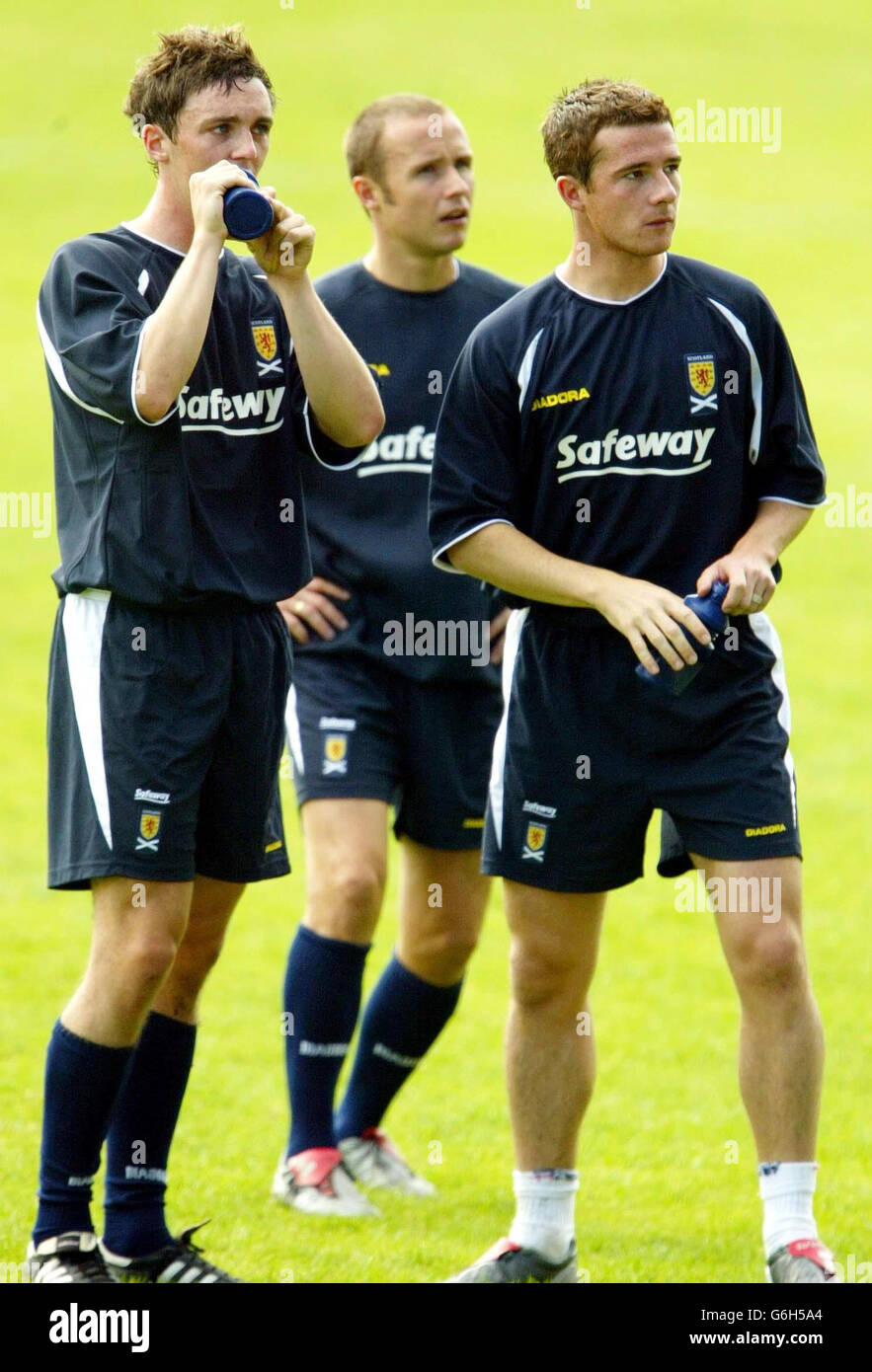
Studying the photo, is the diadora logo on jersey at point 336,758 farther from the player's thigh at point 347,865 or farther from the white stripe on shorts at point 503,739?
the white stripe on shorts at point 503,739

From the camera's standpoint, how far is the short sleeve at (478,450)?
13.2 feet

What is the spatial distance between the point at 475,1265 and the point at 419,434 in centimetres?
220

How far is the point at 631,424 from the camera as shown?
3.98m

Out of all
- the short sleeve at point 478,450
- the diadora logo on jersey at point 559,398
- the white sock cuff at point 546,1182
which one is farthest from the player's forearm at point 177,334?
the white sock cuff at point 546,1182

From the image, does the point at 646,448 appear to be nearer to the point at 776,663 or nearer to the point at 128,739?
the point at 776,663

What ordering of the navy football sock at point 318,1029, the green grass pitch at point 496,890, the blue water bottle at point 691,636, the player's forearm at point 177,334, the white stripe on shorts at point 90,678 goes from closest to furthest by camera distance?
the player's forearm at point 177,334, the blue water bottle at point 691,636, the white stripe on shorts at point 90,678, the green grass pitch at point 496,890, the navy football sock at point 318,1029

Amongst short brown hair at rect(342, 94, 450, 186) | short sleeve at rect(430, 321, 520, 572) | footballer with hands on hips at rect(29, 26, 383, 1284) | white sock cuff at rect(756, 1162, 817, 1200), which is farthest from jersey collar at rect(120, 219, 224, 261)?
white sock cuff at rect(756, 1162, 817, 1200)

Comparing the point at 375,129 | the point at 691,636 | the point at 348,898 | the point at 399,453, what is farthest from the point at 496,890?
the point at 691,636

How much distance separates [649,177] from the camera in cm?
394

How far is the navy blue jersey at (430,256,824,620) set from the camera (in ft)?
13.1

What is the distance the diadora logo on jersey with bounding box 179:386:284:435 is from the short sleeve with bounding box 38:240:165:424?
0.08 metres

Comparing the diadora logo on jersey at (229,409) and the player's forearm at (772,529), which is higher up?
the diadora logo on jersey at (229,409)

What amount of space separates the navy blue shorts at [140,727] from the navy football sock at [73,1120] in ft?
1.12

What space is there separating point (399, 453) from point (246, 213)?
1568 millimetres
